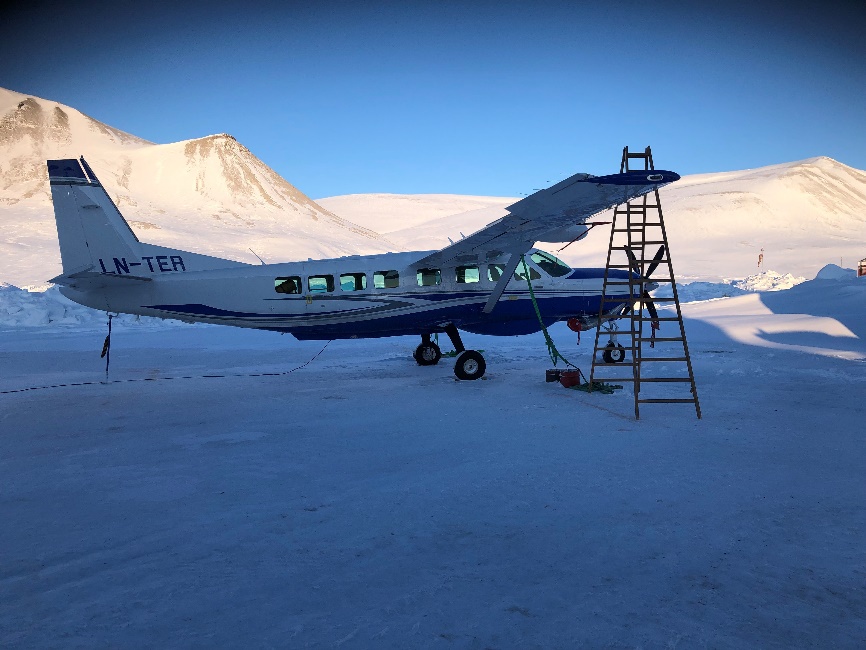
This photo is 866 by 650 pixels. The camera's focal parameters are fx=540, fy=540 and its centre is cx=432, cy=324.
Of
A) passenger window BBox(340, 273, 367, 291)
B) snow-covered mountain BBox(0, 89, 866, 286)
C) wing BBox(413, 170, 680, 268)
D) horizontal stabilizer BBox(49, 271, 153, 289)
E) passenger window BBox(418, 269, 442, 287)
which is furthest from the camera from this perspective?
snow-covered mountain BBox(0, 89, 866, 286)

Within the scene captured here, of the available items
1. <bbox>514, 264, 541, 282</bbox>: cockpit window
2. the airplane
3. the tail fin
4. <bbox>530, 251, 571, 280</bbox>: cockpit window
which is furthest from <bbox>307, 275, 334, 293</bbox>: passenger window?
<bbox>530, 251, 571, 280</bbox>: cockpit window

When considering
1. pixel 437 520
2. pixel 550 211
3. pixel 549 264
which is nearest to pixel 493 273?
pixel 549 264

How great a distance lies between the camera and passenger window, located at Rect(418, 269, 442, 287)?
13.4 metres

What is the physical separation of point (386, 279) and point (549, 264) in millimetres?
4216

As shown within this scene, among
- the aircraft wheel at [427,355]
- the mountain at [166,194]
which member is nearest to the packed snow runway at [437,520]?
the aircraft wheel at [427,355]

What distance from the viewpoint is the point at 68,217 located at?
12.0m

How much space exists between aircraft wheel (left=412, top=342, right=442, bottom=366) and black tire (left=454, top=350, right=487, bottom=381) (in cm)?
269

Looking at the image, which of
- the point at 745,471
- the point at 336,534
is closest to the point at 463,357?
the point at 745,471

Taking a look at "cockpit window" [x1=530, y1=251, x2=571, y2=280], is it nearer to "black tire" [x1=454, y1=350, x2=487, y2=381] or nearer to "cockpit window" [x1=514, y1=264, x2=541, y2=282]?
"cockpit window" [x1=514, y1=264, x2=541, y2=282]

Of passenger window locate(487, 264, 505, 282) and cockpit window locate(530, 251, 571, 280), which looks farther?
cockpit window locate(530, 251, 571, 280)

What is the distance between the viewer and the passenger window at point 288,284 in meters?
12.8

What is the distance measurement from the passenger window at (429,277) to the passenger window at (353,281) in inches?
54.3

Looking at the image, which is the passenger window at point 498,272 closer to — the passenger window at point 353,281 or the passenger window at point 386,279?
the passenger window at point 386,279

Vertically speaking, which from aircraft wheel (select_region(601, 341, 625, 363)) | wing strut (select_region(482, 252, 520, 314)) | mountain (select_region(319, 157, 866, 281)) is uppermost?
mountain (select_region(319, 157, 866, 281))
